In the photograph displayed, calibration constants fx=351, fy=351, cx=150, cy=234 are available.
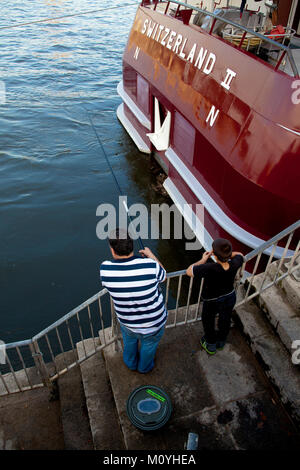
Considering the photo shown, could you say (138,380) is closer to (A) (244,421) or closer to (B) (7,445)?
(A) (244,421)

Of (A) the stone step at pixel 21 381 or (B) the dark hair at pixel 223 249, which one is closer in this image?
(B) the dark hair at pixel 223 249

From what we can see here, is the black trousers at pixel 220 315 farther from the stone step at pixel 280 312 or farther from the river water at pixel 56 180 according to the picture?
the river water at pixel 56 180

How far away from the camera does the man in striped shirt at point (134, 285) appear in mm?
2914

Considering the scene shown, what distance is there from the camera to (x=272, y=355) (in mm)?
3604

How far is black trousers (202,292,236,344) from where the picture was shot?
3.47 meters

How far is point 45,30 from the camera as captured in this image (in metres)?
21.8

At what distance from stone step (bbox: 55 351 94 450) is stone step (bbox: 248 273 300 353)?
2216mm

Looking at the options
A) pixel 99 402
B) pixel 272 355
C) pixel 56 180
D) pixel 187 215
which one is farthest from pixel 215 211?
pixel 56 180

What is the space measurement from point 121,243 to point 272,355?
2.03m

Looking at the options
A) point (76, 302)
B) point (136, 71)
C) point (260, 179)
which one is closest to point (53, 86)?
point (136, 71)

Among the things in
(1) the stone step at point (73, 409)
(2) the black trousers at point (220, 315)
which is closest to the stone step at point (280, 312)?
(2) the black trousers at point (220, 315)

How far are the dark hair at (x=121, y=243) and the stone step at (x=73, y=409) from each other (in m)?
1.85

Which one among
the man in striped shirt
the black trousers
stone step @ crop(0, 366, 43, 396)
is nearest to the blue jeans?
the man in striped shirt

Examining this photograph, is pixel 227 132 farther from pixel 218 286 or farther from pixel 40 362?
pixel 40 362
